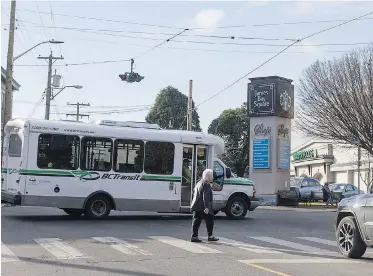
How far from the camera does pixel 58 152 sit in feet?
51.8

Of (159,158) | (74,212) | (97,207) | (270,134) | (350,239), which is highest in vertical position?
(270,134)

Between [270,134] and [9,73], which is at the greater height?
[9,73]

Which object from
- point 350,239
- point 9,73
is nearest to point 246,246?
point 350,239

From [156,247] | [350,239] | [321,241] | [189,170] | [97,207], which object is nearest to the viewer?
[350,239]

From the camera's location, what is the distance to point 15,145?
15812 mm

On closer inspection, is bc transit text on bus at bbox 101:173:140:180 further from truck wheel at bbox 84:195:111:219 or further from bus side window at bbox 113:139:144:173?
truck wheel at bbox 84:195:111:219

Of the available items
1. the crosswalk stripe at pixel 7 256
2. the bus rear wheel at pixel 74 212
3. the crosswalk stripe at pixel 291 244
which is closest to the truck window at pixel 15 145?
the bus rear wheel at pixel 74 212

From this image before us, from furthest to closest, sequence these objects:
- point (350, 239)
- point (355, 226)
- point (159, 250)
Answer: point (159, 250) < point (350, 239) < point (355, 226)

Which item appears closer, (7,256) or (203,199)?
(7,256)

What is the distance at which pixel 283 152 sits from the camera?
103ft

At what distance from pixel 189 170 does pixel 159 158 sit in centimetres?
116

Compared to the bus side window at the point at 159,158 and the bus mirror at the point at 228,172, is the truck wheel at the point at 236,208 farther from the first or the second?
the bus side window at the point at 159,158

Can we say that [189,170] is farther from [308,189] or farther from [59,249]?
[308,189]

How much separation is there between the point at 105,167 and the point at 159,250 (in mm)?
6426
